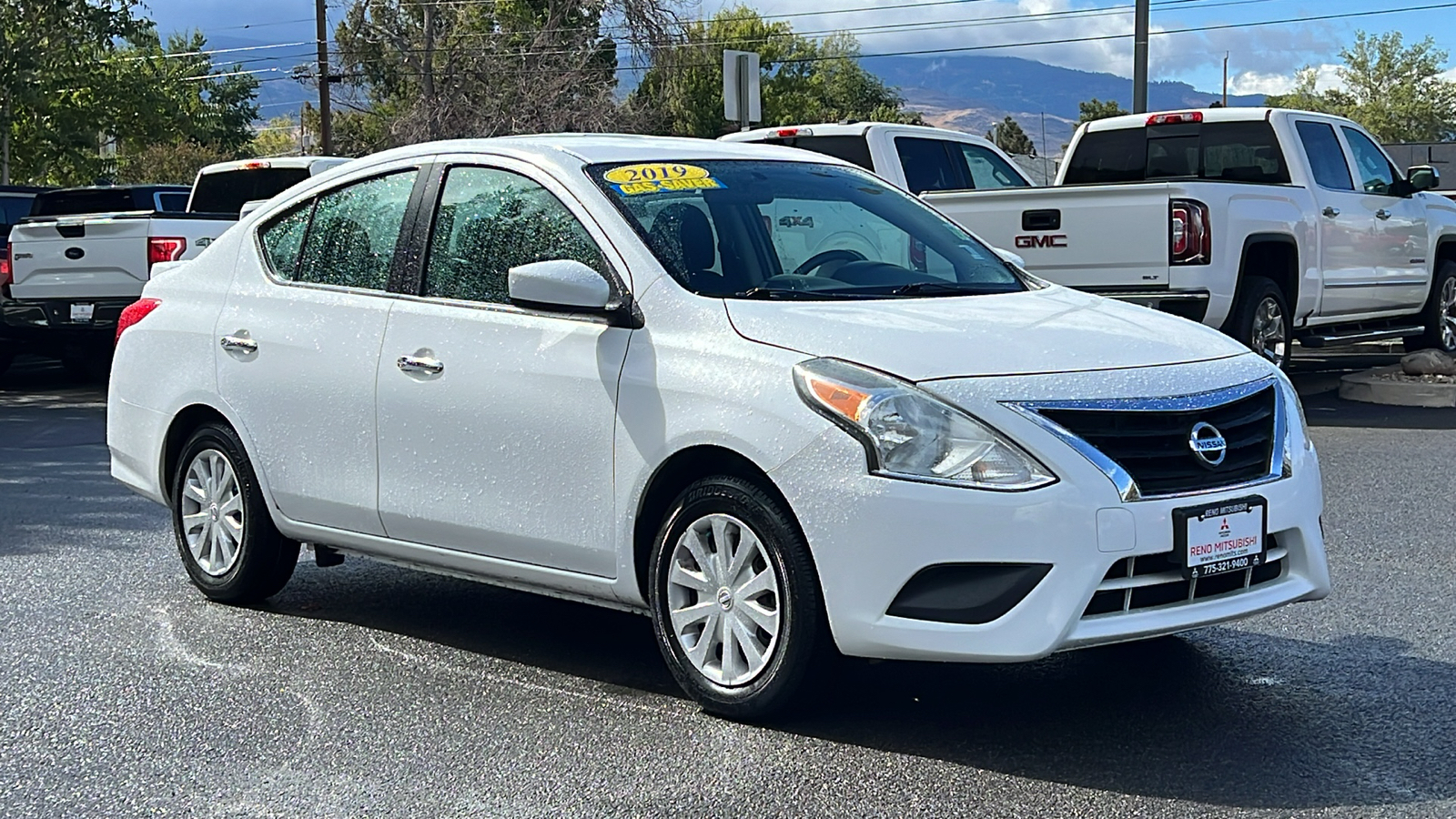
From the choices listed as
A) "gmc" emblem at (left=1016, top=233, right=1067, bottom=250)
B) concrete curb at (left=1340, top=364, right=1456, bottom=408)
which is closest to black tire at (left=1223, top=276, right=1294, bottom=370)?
concrete curb at (left=1340, top=364, right=1456, bottom=408)

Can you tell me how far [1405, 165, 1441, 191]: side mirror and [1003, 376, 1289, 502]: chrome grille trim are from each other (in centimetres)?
902

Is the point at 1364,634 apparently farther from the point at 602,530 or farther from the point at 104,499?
the point at 104,499

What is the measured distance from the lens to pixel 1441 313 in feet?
48.8

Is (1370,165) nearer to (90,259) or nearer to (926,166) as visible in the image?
(926,166)

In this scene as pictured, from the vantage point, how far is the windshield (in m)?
5.43

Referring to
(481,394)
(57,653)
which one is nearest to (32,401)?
(57,653)

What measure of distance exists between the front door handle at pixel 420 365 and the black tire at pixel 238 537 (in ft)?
3.31

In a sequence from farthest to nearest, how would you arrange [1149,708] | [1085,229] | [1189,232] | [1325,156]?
1. [1325,156]
2. [1085,229]
3. [1189,232]
4. [1149,708]

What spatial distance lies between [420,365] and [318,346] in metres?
0.59

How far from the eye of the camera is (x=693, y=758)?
4699 mm

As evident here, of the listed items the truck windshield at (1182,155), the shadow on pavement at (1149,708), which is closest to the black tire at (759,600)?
the shadow on pavement at (1149,708)

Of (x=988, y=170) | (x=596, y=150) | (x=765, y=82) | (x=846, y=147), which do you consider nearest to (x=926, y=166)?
(x=846, y=147)

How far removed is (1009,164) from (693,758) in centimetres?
1043

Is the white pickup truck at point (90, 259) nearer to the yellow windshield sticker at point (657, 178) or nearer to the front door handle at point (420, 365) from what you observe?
the front door handle at point (420, 365)
